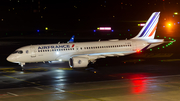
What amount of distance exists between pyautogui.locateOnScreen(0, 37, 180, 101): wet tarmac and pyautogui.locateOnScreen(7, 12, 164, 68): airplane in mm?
1417

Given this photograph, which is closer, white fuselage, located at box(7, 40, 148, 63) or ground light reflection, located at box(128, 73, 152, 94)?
ground light reflection, located at box(128, 73, 152, 94)

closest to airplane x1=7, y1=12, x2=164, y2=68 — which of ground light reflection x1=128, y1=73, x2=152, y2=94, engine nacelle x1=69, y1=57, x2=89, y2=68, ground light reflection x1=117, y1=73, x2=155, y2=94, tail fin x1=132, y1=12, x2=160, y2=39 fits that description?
engine nacelle x1=69, y1=57, x2=89, y2=68

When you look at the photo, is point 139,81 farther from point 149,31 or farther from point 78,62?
point 149,31

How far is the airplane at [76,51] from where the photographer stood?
42188 mm

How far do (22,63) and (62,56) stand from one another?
20.0 feet

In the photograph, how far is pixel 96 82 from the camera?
31812mm

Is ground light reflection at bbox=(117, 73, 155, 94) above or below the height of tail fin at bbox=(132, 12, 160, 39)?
below

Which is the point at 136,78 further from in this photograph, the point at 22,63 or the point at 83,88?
the point at 22,63

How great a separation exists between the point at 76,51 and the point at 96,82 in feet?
43.1

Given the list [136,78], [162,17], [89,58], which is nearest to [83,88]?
[136,78]

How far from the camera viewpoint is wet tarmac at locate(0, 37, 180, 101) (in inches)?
994

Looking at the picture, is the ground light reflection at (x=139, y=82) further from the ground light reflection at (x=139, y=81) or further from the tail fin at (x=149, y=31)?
the tail fin at (x=149, y=31)

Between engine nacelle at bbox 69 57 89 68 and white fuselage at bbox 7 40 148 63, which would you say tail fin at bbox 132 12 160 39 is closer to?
white fuselage at bbox 7 40 148 63

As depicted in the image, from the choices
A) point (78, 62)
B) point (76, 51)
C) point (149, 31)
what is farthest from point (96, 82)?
point (149, 31)
